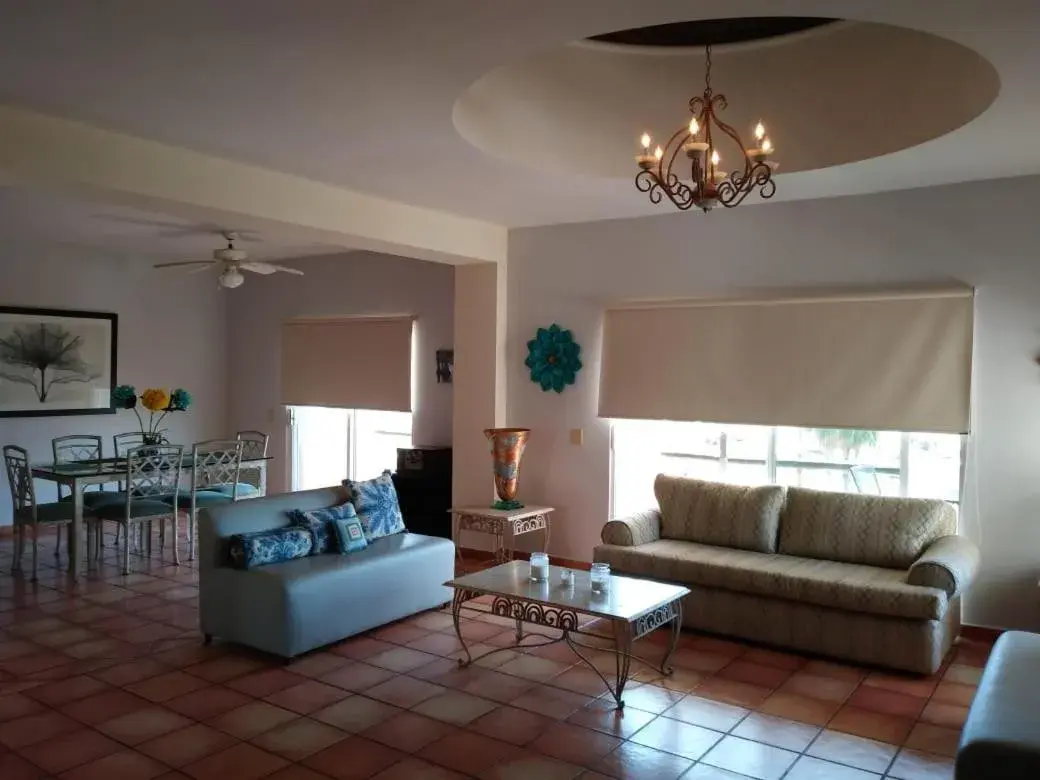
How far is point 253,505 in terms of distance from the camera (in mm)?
4531

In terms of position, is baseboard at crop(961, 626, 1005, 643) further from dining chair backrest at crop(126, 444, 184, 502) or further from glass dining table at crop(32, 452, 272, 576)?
glass dining table at crop(32, 452, 272, 576)

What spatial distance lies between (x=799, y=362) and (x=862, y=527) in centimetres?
103

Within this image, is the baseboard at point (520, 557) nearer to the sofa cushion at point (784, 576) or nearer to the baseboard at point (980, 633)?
the sofa cushion at point (784, 576)

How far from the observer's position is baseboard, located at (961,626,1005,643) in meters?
4.54

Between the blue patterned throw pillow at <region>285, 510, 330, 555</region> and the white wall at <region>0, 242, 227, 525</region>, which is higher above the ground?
the white wall at <region>0, 242, 227, 525</region>

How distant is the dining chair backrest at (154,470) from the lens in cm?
591

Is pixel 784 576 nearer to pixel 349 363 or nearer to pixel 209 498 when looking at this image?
pixel 209 498

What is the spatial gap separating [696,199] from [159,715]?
301 centimetres

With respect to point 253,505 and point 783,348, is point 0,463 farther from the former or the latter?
point 783,348

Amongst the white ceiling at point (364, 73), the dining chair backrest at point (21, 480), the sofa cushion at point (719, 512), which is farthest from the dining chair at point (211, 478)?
the sofa cushion at point (719, 512)

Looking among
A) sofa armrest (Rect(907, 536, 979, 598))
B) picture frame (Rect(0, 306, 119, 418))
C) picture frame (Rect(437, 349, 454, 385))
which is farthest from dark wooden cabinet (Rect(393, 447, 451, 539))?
sofa armrest (Rect(907, 536, 979, 598))

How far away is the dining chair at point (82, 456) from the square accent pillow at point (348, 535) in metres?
2.52

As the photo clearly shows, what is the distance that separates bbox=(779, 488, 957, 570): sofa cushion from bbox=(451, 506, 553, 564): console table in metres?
1.70

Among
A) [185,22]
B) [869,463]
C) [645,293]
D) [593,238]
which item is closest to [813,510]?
[869,463]
